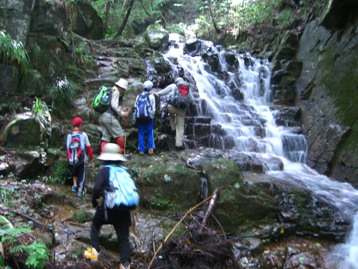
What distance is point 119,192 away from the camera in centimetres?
396

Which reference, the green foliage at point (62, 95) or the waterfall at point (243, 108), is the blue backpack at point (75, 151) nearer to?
the green foliage at point (62, 95)

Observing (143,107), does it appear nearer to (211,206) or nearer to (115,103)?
(115,103)

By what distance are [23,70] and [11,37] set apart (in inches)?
32.5

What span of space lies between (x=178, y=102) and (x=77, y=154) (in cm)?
325

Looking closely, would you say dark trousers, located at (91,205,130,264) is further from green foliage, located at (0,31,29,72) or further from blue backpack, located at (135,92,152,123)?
green foliage, located at (0,31,29,72)

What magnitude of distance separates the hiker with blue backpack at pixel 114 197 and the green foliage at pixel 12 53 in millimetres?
4418

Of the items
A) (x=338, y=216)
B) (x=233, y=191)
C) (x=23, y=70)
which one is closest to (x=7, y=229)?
(x=233, y=191)

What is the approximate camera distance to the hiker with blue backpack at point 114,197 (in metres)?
3.95

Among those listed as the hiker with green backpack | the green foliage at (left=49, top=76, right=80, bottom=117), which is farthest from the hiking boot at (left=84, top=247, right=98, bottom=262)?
the green foliage at (left=49, top=76, right=80, bottom=117)

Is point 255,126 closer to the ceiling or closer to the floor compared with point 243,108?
closer to the floor

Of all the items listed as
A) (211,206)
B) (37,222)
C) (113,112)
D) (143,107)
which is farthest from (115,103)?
(37,222)

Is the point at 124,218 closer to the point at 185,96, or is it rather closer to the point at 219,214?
the point at 219,214

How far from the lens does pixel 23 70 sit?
762cm

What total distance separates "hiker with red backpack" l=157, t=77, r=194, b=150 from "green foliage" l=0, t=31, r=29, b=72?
3262 mm
